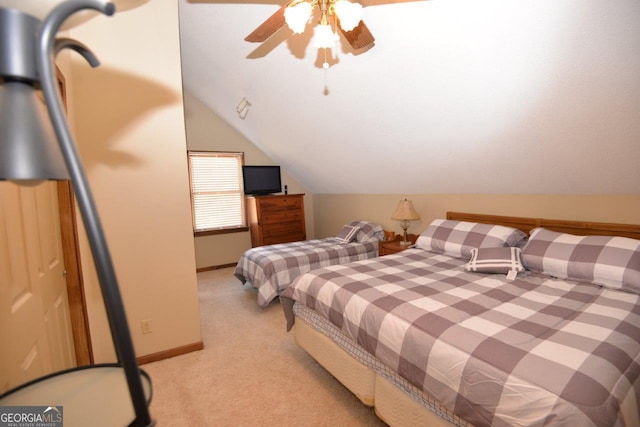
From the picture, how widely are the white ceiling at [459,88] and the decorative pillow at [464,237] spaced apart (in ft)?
1.58

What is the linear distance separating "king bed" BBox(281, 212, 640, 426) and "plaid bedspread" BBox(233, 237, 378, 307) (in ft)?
2.88

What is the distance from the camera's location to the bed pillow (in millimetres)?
1886

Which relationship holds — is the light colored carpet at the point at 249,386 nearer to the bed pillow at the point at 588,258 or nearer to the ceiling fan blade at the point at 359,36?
the bed pillow at the point at 588,258

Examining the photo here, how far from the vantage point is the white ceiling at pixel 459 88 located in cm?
165

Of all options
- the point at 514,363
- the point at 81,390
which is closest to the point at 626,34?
the point at 514,363

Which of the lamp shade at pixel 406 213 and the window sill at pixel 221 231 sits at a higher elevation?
the lamp shade at pixel 406 213

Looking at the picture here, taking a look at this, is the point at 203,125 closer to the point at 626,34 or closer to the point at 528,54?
the point at 528,54

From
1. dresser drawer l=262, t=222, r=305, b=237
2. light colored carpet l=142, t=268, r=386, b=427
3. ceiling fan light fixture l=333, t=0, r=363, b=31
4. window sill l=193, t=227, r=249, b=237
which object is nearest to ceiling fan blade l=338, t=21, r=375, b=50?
ceiling fan light fixture l=333, t=0, r=363, b=31

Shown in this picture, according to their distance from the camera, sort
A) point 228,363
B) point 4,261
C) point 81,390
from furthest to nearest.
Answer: point 228,363, point 4,261, point 81,390

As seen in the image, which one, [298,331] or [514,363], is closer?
[514,363]

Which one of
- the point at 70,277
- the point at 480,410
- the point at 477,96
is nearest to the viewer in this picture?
the point at 480,410

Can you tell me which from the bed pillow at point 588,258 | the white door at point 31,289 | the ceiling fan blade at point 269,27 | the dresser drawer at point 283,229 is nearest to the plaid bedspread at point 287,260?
the dresser drawer at point 283,229

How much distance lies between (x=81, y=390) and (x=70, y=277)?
1.49 m

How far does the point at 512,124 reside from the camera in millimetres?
2260
